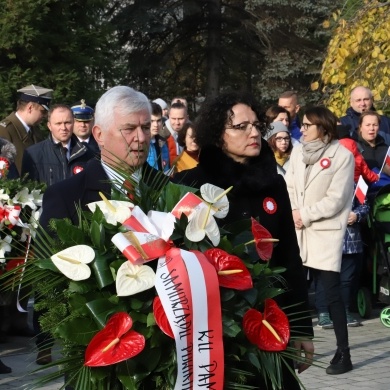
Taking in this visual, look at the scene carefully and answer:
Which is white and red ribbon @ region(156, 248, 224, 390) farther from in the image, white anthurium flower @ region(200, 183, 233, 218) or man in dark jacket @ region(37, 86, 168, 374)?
→ man in dark jacket @ region(37, 86, 168, 374)

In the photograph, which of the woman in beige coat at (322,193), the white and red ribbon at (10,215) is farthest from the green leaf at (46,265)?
the woman in beige coat at (322,193)

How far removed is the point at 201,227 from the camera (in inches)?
141

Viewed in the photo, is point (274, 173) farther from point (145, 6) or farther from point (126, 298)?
point (145, 6)

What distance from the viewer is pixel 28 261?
3.54 m

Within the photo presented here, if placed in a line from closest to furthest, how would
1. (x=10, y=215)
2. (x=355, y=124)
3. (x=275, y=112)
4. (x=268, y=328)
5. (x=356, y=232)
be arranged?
(x=268, y=328) < (x=10, y=215) < (x=356, y=232) < (x=275, y=112) < (x=355, y=124)

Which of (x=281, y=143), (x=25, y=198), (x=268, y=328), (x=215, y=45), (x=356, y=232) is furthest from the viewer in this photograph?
(x=215, y=45)

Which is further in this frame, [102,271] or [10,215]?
[10,215]

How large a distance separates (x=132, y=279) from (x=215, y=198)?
464mm

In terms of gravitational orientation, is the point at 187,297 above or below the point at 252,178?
below

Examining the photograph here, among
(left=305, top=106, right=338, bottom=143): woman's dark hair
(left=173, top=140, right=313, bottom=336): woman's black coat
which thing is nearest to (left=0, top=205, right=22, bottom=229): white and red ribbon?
(left=305, top=106, right=338, bottom=143): woman's dark hair

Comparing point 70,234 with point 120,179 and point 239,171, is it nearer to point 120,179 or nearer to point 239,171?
point 120,179

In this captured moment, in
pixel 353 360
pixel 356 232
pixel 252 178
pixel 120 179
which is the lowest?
pixel 353 360

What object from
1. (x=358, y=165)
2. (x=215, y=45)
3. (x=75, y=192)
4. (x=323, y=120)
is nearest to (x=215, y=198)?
(x=75, y=192)

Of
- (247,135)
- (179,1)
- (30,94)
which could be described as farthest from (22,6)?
(247,135)
